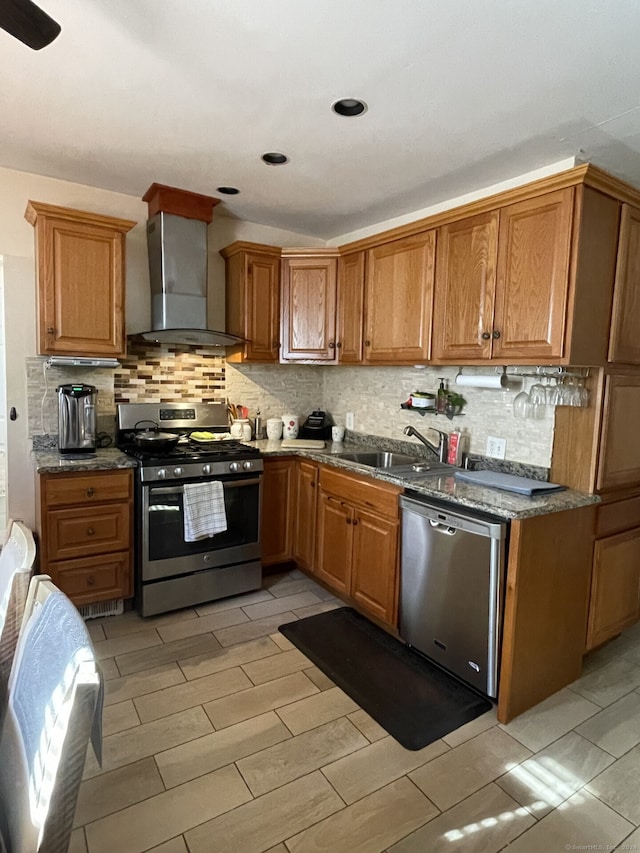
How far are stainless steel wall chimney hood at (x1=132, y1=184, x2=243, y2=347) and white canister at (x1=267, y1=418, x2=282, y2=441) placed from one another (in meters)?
0.77

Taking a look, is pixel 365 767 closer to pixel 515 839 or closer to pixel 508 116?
pixel 515 839

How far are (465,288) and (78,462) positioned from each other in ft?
7.30

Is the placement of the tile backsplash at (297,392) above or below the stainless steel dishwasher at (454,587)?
above

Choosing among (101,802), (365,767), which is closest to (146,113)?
(101,802)

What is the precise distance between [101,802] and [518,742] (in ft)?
5.03

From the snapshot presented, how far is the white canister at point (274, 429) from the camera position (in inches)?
150

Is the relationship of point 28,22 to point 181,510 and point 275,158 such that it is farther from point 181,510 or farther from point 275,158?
point 181,510

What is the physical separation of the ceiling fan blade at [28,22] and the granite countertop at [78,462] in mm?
1852

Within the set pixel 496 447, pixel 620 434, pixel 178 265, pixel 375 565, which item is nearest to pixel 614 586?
pixel 620 434

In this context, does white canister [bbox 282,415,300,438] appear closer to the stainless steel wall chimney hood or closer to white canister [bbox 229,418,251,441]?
white canister [bbox 229,418,251,441]

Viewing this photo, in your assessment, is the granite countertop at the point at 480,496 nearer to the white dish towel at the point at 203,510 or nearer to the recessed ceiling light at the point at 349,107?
the white dish towel at the point at 203,510

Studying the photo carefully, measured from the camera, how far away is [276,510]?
11.2ft

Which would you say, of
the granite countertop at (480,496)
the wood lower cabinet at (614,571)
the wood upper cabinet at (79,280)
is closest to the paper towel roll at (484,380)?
the granite countertop at (480,496)

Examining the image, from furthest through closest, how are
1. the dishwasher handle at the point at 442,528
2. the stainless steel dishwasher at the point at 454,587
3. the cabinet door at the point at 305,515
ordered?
the cabinet door at the point at 305,515
the dishwasher handle at the point at 442,528
the stainless steel dishwasher at the point at 454,587
